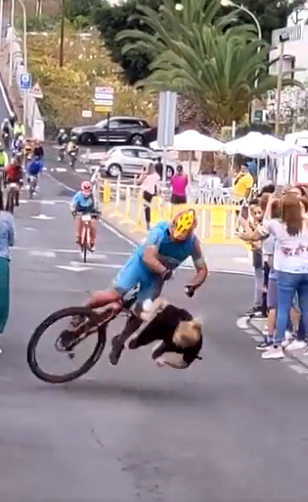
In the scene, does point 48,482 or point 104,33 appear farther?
point 104,33

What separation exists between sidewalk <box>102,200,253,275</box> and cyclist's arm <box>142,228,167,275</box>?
1303 centimetres

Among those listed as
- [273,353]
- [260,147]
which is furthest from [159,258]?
[260,147]

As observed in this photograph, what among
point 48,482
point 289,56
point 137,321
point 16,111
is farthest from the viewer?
point 16,111

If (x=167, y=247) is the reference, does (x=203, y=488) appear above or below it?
below

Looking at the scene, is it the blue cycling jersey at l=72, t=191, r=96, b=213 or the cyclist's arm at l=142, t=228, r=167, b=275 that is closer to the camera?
the cyclist's arm at l=142, t=228, r=167, b=275

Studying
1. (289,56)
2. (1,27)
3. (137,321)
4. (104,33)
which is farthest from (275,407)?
(1,27)

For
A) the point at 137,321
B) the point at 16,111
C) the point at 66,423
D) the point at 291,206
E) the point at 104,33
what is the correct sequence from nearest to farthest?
the point at 66,423
the point at 137,321
the point at 291,206
the point at 104,33
the point at 16,111

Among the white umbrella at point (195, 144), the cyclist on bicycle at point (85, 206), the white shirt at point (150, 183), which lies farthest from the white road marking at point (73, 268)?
the white umbrella at point (195, 144)

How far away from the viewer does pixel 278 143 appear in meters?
36.9

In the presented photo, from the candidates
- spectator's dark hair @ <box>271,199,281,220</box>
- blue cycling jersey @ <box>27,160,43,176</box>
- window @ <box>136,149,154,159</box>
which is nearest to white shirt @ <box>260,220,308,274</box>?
spectator's dark hair @ <box>271,199,281,220</box>

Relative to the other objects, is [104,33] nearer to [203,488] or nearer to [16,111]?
[16,111]

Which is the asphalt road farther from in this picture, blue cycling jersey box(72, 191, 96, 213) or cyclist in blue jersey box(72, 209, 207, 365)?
blue cycling jersey box(72, 191, 96, 213)

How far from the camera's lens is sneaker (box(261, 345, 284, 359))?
1439cm

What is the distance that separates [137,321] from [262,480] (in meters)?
A: 3.58
